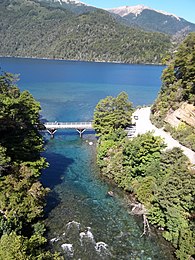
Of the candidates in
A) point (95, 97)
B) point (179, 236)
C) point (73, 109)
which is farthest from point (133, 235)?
point (95, 97)

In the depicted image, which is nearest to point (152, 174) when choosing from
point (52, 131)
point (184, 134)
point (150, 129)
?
point (184, 134)

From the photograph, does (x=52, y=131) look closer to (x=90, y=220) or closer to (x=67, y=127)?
(x=67, y=127)

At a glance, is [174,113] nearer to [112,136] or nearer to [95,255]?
[112,136]

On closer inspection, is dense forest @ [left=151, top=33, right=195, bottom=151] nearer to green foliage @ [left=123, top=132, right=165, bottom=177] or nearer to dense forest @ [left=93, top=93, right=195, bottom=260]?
green foliage @ [left=123, top=132, right=165, bottom=177]

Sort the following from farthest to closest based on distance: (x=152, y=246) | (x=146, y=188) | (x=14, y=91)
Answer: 1. (x=14, y=91)
2. (x=146, y=188)
3. (x=152, y=246)

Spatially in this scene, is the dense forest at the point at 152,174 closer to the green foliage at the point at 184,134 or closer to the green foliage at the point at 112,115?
the green foliage at the point at 112,115

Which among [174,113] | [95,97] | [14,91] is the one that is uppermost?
[14,91]

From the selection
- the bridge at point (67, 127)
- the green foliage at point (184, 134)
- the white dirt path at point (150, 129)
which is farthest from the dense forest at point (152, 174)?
the bridge at point (67, 127)
